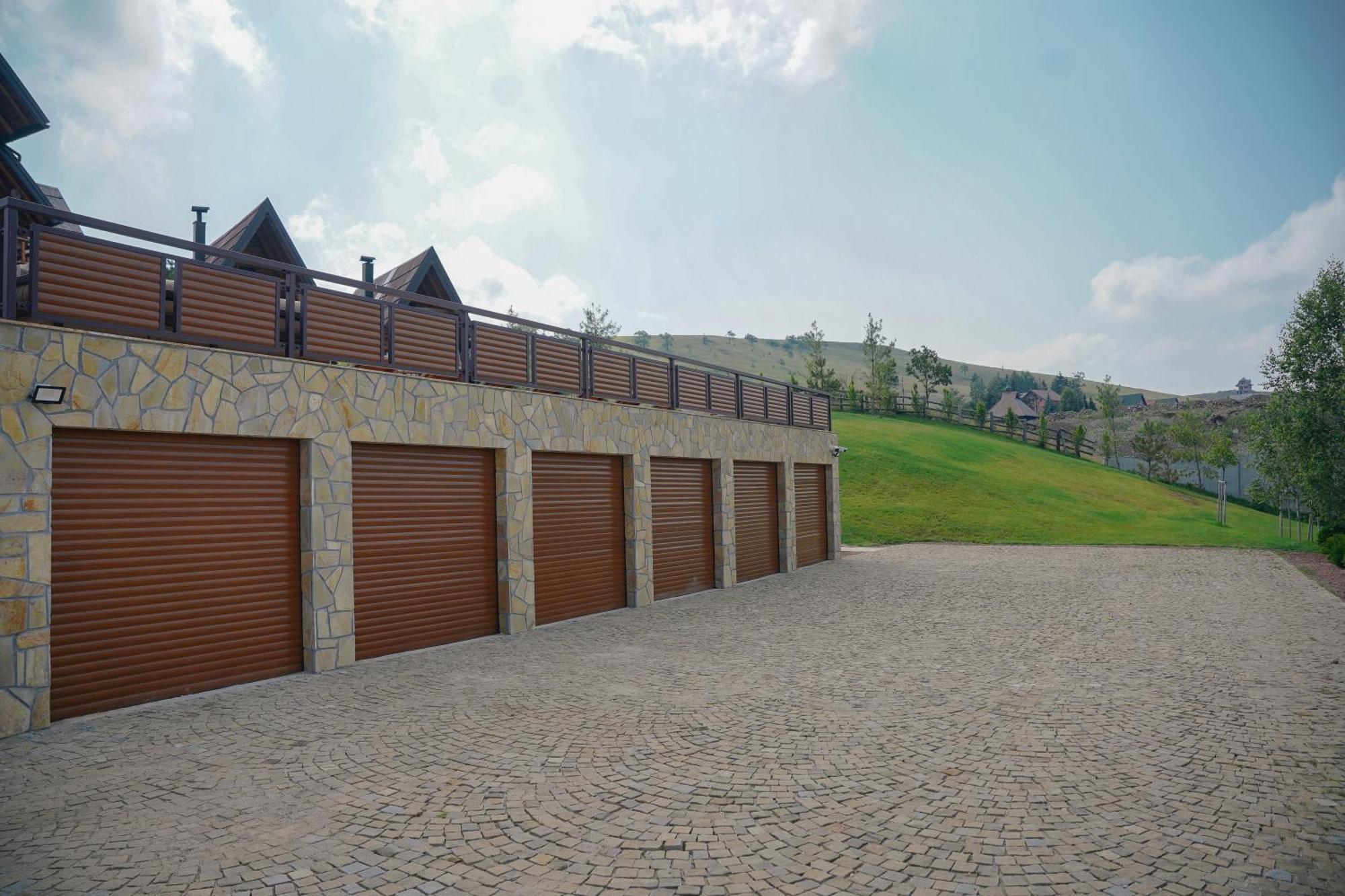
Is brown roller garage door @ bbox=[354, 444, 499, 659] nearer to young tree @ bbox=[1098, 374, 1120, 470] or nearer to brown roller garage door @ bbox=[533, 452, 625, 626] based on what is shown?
brown roller garage door @ bbox=[533, 452, 625, 626]

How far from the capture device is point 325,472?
9805 mm

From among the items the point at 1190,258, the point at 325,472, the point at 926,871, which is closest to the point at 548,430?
the point at 325,472

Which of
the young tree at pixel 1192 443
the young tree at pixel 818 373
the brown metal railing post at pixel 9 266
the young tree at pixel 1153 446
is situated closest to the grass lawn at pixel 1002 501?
the young tree at pixel 1153 446

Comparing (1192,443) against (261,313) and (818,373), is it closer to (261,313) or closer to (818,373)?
(818,373)

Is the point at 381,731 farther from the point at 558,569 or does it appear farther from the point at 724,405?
the point at 724,405

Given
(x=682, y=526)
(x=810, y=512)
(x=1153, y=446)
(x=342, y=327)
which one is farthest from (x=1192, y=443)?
(x=342, y=327)

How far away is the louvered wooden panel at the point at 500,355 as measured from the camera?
12500 millimetres

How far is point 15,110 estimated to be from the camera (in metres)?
13.5

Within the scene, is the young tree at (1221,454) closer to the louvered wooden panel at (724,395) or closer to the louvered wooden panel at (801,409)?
the louvered wooden panel at (801,409)

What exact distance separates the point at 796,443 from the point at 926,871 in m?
18.0

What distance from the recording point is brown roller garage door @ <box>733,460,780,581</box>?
19438 millimetres

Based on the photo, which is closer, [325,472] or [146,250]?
[146,250]

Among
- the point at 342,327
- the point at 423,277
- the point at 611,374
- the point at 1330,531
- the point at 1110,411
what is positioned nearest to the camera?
the point at 342,327

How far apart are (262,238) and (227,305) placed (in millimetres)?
9568
